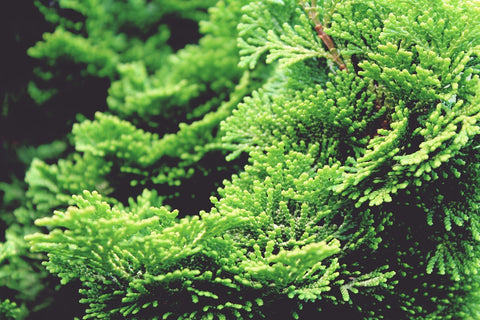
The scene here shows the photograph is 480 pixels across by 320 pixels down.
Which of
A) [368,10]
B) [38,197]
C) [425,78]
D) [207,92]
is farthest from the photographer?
[207,92]

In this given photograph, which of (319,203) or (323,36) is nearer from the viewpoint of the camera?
(319,203)

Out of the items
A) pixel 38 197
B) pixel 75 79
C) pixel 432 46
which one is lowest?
pixel 432 46

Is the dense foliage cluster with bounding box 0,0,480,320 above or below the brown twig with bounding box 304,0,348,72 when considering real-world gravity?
below

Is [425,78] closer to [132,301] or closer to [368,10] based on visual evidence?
[368,10]

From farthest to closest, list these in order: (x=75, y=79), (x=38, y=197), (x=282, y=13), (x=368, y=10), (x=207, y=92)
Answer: (x=75, y=79) → (x=207, y=92) → (x=38, y=197) → (x=282, y=13) → (x=368, y=10)

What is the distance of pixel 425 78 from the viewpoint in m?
2.07

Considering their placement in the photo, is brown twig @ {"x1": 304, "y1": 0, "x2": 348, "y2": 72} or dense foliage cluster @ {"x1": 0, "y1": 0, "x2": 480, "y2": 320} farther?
brown twig @ {"x1": 304, "y1": 0, "x2": 348, "y2": 72}

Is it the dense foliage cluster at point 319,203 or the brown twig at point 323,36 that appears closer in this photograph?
the dense foliage cluster at point 319,203

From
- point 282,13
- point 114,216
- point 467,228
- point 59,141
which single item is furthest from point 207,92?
point 467,228

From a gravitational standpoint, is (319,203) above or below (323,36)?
below

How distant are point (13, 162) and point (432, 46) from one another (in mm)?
4054

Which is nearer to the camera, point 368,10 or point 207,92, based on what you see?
point 368,10

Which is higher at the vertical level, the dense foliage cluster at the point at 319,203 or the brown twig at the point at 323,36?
the brown twig at the point at 323,36

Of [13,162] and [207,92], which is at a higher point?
[13,162]
